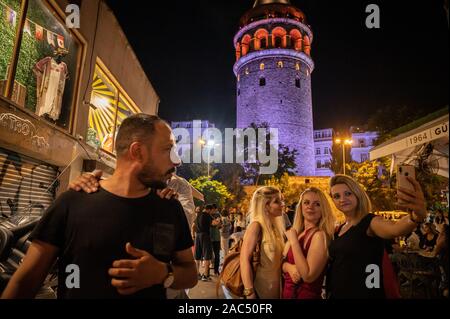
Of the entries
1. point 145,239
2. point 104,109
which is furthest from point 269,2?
point 145,239

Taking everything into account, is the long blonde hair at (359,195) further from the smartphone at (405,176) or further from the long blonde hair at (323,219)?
the smartphone at (405,176)

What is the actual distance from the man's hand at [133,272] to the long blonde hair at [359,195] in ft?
6.93

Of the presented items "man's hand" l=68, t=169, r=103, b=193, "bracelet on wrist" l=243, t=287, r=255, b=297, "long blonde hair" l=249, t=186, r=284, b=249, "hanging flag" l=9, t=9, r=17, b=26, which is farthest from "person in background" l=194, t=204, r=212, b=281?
"man's hand" l=68, t=169, r=103, b=193

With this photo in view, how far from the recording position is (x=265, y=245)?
3.16 m

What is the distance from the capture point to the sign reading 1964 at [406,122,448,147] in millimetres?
Result: 3798

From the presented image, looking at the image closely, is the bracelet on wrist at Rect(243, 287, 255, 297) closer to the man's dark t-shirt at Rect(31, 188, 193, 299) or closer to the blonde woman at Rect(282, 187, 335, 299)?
the blonde woman at Rect(282, 187, 335, 299)

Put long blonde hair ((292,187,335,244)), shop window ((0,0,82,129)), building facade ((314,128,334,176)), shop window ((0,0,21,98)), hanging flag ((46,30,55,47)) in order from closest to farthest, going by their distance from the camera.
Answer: long blonde hair ((292,187,335,244)), shop window ((0,0,21,98)), shop window ((0,0,82,129)), hanging flag ((46,30,55,47)), building facade ((314,128,334,176))

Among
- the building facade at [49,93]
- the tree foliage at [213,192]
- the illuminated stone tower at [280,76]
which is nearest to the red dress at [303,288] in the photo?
the building facade at [49,93]

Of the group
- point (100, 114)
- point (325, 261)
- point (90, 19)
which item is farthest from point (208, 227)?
point (90, 19)

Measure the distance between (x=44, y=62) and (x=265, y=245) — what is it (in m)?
6.34

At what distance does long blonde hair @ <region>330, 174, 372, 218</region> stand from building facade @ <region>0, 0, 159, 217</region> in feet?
16.9

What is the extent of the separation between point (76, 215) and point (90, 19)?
752 centimetres

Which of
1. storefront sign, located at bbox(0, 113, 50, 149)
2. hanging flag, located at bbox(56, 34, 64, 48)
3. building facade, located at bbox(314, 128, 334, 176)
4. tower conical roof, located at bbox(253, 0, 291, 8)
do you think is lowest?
storefront sign, located at bbox(0, 113, 50, 149)
